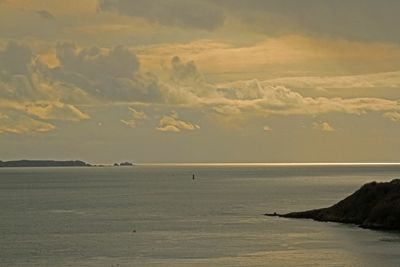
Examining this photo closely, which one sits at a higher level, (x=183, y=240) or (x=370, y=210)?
(x=370, y=210)

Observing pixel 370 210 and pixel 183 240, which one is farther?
pixel 370 210

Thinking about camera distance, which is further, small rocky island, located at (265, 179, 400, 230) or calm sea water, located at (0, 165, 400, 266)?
small rocky island, located at (265, 179, 400, 230)

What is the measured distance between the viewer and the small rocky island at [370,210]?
11800cm

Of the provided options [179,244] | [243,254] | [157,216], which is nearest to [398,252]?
[243,254]

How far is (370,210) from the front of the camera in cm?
12750

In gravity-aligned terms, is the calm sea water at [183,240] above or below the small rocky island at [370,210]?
below

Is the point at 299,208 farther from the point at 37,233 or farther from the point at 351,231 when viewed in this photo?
the point at 37,233

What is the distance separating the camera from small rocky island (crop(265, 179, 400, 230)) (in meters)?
118

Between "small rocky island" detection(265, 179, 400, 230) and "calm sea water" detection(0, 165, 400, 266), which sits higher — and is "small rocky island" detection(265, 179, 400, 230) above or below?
above

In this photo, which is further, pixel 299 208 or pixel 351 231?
pixel 299 208

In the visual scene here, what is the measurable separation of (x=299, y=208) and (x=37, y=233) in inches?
2804

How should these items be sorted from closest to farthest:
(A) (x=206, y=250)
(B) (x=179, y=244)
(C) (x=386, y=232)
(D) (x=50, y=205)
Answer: (A) (x=206, y=250) → (B) (x=179, y=244) → (C) (x=386, y=232) → (D) (x=50, y=205)

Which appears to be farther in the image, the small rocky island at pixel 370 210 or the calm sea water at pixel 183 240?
the small rocky island at pixel 370 210

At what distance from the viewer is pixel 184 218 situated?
484 feet
